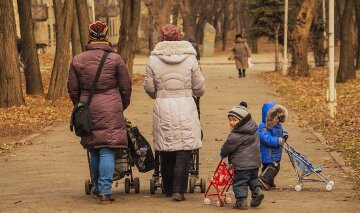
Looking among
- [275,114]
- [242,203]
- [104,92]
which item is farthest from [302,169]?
[104,92]

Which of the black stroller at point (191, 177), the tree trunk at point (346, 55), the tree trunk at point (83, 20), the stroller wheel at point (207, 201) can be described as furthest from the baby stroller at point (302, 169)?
the tree trunk at point (346, 55)

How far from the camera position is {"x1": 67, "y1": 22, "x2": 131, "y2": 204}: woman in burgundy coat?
Result: 9742 millimetres

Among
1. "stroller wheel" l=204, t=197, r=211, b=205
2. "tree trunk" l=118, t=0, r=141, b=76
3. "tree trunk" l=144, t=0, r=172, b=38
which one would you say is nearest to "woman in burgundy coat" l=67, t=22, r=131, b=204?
"stroller wheel" l=204, t=197, r=211, b=205

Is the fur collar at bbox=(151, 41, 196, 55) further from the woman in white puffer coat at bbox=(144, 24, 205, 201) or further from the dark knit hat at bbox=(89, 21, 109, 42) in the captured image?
the dark knit hat at bbox=(89, 21, 109, 42)

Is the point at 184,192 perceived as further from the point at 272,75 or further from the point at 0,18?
the point at 272,75

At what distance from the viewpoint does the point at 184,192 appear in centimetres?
1000

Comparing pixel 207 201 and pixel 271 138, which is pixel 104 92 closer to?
pixel 207 201

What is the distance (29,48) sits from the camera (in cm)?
2784

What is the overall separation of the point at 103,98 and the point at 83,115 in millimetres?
257

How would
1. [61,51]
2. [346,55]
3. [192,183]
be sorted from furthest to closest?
1. [346,55]
2. [61,51]
3. [192,183]

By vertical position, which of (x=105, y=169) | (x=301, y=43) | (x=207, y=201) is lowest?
(x=301, y=43)

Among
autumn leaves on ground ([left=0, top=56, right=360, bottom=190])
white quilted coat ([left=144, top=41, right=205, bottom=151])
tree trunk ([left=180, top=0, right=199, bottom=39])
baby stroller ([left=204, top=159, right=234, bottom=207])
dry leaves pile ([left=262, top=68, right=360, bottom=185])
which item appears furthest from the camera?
tree trunk ([left=180, top=0, right=199, bottom=39])

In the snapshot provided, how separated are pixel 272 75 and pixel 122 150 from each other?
30900 mm

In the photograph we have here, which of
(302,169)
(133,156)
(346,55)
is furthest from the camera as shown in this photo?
(346,55)
